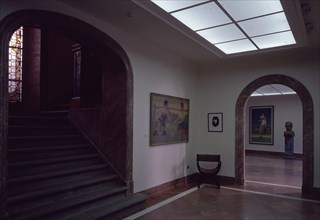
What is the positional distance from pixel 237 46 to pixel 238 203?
3.39m

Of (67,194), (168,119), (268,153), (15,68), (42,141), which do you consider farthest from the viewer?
(268,153)

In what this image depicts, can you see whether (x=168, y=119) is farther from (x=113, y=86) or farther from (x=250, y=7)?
(x=250, y=7)

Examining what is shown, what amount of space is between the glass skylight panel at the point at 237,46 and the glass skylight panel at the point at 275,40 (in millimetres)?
178

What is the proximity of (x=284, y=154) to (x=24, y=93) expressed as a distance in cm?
1146

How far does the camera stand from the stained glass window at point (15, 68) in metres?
7.52

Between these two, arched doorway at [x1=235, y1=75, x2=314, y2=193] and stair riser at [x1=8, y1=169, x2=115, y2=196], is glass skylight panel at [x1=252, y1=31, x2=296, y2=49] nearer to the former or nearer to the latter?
arched doorway at [x1=235, y1=75, x2=314, y2=193]

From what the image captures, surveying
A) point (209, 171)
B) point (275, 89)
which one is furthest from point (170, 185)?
point (275, 89)

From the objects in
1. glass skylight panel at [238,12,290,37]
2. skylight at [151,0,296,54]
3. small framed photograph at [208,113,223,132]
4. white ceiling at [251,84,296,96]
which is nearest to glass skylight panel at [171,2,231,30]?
skylight at [151,0,296,54]

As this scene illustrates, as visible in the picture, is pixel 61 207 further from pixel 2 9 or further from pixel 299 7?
pixel 299 7

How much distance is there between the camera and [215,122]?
7.21m

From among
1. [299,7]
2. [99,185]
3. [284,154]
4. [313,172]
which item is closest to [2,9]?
[99,185]

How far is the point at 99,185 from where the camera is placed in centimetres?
474

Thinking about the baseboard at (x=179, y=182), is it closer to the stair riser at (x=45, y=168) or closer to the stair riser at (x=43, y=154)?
the stair riser at (x=45, y=168)

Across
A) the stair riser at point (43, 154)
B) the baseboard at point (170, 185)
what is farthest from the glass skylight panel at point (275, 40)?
the stair riser at point (43, 154)
